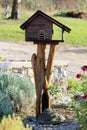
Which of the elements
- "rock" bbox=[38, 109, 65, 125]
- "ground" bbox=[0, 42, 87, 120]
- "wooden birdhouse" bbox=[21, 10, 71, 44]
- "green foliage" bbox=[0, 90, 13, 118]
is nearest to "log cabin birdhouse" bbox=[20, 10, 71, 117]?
"wooden birdhouse" bbox=[21, 10, 71, 44]

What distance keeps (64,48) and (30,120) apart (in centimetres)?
1059

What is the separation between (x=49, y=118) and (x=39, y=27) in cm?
127

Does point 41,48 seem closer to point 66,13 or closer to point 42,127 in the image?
point 42,127

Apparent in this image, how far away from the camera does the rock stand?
7.50 metres

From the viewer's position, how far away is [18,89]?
26.8ft

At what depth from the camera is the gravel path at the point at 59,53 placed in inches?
588

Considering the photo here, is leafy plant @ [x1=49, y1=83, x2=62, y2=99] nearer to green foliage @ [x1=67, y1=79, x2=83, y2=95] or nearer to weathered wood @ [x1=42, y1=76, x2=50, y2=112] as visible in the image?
green foliage @ [x1=67, y1=79, x2=83, y2=95]

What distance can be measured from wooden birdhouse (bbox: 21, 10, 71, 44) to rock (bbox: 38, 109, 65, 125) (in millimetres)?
1038

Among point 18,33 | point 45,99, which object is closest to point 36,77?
point 45,99

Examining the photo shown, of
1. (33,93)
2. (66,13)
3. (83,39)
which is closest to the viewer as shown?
(33,93)

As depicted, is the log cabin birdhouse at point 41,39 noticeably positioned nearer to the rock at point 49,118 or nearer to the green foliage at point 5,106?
the rock at point 49,118

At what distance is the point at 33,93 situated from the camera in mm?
8352

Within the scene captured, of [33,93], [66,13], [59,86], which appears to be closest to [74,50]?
[59,86]

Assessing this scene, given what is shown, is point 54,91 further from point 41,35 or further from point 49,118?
point 41,35
